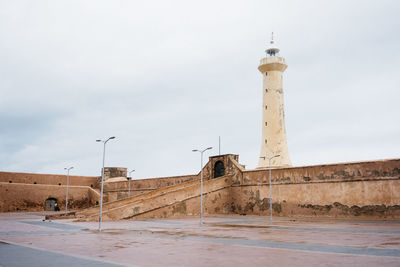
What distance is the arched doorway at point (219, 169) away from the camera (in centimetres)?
3749

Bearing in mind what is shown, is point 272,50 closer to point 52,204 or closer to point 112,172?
point 112,172

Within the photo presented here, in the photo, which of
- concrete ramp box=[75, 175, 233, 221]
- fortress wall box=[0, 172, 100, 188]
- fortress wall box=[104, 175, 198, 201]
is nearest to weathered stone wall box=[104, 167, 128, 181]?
fortress wall box=[0, 172, 100, 188]

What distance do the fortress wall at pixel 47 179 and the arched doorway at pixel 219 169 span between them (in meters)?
21.0

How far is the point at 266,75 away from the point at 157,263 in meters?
38.7

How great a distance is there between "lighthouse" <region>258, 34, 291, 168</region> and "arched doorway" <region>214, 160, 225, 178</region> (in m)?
6.97

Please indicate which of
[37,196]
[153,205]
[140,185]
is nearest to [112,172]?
[140,185]

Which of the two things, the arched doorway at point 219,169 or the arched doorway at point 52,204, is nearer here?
the arched doorway at point 219,169

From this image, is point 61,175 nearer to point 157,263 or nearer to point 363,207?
point 363,207

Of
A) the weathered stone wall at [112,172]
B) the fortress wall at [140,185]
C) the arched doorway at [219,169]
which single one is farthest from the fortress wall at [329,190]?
the weathered stone wall at [112,172]

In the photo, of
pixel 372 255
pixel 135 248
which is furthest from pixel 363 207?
pixel 135 248

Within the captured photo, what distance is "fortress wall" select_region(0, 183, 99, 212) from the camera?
3994 centimetres

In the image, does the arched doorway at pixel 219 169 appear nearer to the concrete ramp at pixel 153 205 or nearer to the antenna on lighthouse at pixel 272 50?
the concrete ramp at pixel 153 205

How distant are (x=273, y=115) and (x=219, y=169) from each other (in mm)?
10729

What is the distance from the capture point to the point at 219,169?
37906mm
